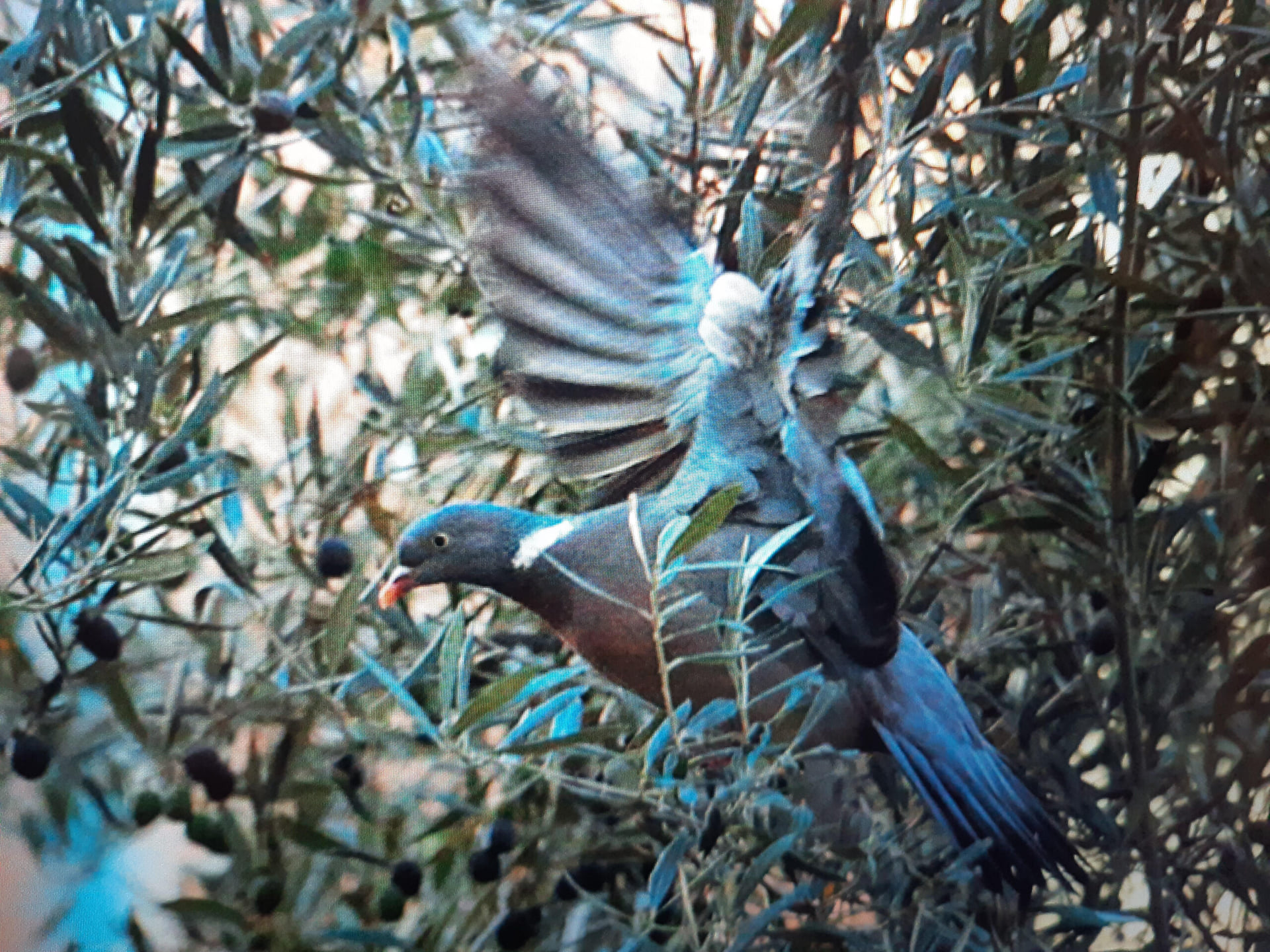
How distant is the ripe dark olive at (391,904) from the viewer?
0.50 m

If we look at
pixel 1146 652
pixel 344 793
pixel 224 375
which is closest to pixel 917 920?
pixel 1146 652

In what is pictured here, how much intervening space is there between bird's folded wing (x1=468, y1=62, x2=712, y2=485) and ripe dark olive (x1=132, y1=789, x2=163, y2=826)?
0.25m

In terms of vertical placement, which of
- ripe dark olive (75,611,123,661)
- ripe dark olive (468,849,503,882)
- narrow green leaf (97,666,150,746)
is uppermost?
ripe dark olive (75,611,123,661)

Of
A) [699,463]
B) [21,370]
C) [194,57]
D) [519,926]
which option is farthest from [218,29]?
[519,926]

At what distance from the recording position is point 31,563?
0.48 m

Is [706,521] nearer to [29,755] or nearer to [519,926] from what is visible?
[519,926]

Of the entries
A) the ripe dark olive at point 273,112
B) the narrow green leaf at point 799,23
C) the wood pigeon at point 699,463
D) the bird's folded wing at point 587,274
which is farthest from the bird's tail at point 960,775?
the ripe dark olive at point 273,112

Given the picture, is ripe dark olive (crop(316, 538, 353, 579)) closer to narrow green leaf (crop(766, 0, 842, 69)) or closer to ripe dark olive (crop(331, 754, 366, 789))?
ripe dark olive (crop(331, 754, 366, 789))

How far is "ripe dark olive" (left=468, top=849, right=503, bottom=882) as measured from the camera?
0.49 m

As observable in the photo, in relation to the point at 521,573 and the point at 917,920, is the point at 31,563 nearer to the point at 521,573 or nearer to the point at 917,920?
the point at 521,573

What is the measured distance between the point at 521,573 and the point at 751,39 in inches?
8.6

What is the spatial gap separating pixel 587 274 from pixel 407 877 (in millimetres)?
256

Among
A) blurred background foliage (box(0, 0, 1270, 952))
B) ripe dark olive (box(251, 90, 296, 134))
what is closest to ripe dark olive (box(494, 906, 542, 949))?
blurred background foliage (box(0, 0, 1270, 952))

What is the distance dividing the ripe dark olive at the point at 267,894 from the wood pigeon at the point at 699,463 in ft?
0.60
